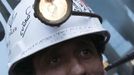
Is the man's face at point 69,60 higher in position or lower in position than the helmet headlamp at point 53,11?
lower

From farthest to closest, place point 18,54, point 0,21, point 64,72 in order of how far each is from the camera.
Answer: point 0,21, point 18,54, point 64,72

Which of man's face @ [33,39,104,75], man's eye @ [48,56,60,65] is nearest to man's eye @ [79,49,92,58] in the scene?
man's face @ [33,39,104,75]

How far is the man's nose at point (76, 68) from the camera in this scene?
7.53 feet

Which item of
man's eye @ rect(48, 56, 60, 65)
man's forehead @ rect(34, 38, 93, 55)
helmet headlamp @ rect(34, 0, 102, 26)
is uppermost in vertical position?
helmet headlamp @ rect(34, 0, 102, 26)

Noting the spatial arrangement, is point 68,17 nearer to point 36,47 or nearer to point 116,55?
point 36,47

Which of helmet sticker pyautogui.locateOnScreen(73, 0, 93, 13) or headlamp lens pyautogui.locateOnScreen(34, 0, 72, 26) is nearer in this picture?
headlamp lens pyautogui.locateOnScreen(34, 0, 72, 26)

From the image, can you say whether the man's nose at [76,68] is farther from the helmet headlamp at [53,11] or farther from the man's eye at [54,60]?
the helmet headlamp at [53,11]

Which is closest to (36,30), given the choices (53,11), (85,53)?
(53,11)

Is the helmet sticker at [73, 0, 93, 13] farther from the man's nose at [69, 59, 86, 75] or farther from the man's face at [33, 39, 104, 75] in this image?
the man's nose at [69, 59, 86, 75]

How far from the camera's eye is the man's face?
2.34 m

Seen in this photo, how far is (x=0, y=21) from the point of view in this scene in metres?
3.08

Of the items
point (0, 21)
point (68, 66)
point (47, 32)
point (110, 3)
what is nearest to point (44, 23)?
point (47, 32)

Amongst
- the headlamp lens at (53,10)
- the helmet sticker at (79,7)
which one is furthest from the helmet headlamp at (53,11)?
the helmet sticker at (79,7)

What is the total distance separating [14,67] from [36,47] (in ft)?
0.66
